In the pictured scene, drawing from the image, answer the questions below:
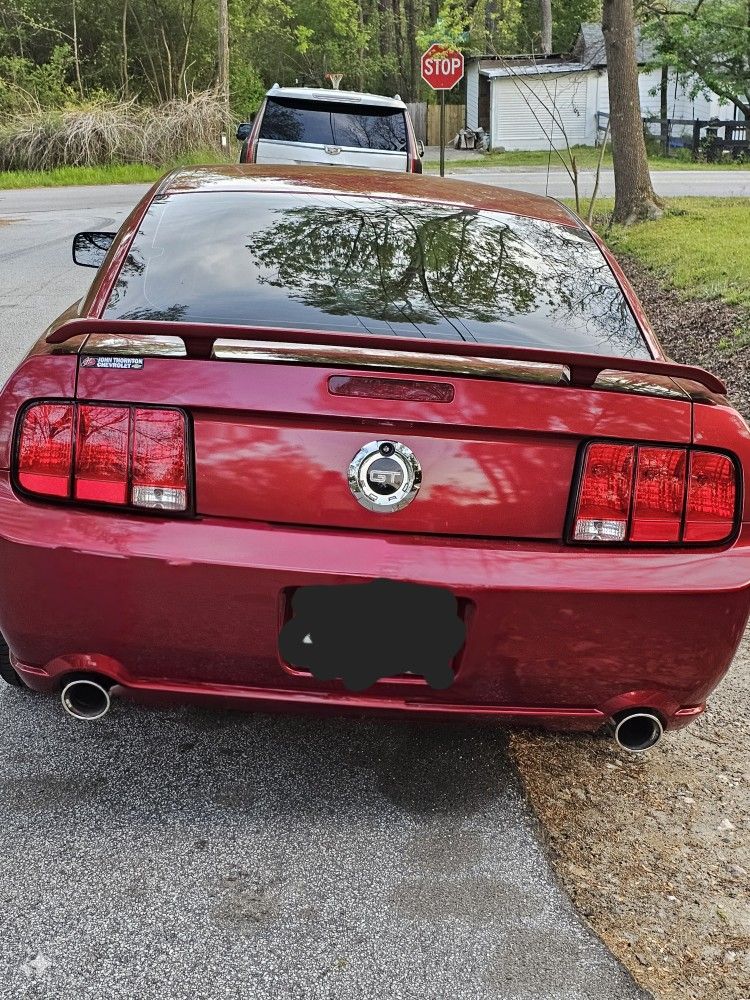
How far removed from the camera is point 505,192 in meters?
3.94

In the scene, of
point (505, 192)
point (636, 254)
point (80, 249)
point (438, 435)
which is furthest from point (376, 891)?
point (636, 254)

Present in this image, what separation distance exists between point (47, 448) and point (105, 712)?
676mm

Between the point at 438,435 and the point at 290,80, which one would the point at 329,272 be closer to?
the point at 438,435

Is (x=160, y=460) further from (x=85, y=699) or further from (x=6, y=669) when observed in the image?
(x=6, y=669)

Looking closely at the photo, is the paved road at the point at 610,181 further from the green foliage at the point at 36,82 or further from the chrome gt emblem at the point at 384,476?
the chrome gt emblem at the point at 384,476

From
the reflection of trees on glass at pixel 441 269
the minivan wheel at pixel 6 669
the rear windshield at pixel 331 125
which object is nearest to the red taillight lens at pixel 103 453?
the reflection of trees on glass at pixel 441 269

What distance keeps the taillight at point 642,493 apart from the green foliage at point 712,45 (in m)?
37.3

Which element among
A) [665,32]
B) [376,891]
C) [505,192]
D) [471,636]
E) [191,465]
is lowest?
[376,891]

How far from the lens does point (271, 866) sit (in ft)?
8.21

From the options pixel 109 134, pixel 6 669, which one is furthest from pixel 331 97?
pixel 109 134

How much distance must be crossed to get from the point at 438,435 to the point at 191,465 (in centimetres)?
56

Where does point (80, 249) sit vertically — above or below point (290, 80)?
below

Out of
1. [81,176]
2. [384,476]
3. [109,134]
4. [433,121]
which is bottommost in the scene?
[384,476]

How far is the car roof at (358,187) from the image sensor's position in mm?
3477
